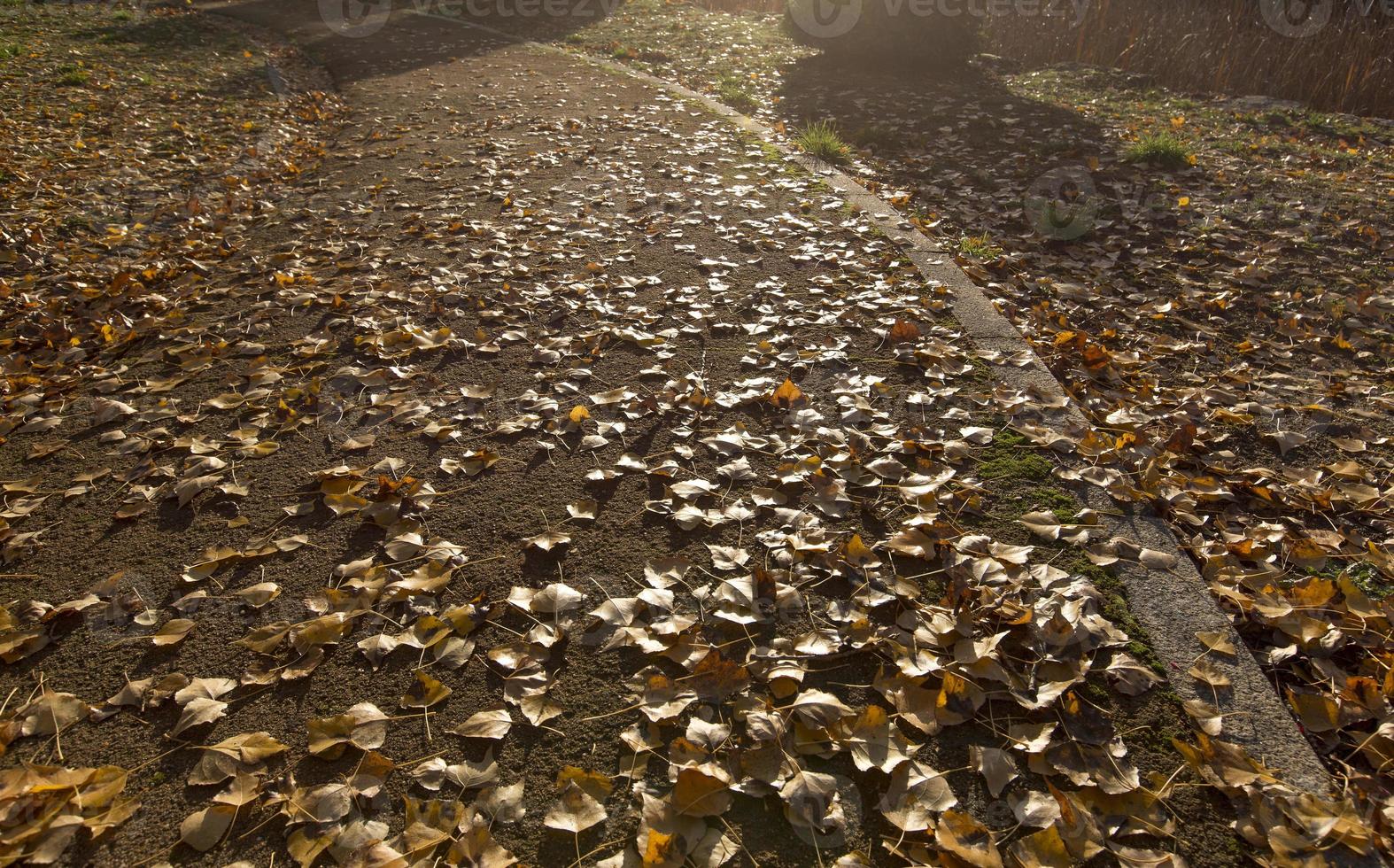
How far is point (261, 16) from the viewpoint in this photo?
13844mm

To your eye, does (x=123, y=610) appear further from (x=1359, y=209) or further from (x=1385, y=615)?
(x=1359, y=209)

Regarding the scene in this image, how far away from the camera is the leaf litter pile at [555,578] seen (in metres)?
1.67

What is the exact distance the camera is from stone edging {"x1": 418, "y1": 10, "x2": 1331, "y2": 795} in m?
1.76

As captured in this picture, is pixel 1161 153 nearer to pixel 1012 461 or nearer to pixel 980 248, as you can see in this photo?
pixel 980 248

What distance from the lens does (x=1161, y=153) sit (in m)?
5.99

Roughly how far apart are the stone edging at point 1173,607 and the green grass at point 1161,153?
11.1 feet

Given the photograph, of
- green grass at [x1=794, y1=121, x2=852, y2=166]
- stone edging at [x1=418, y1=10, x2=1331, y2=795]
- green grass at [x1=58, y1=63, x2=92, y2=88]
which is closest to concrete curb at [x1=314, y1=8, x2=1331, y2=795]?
stone edging at [x1=418, y1=10, x2=1331, y2=795]

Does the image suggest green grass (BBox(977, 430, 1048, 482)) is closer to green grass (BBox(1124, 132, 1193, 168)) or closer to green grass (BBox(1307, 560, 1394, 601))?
green grass (BBox(1307, 560, 1394, 601))

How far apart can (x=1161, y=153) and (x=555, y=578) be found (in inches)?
248

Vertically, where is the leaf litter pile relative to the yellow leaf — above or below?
below

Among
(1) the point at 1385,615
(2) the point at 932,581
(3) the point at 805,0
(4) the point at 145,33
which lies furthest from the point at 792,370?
(4) the point at 145,33

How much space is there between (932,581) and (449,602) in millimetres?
1499

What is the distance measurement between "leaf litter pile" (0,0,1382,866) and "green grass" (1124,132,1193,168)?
3059 millimetres

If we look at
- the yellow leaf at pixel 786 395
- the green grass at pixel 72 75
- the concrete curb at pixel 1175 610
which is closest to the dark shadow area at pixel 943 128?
the concrete curb at pixel 1175 610
